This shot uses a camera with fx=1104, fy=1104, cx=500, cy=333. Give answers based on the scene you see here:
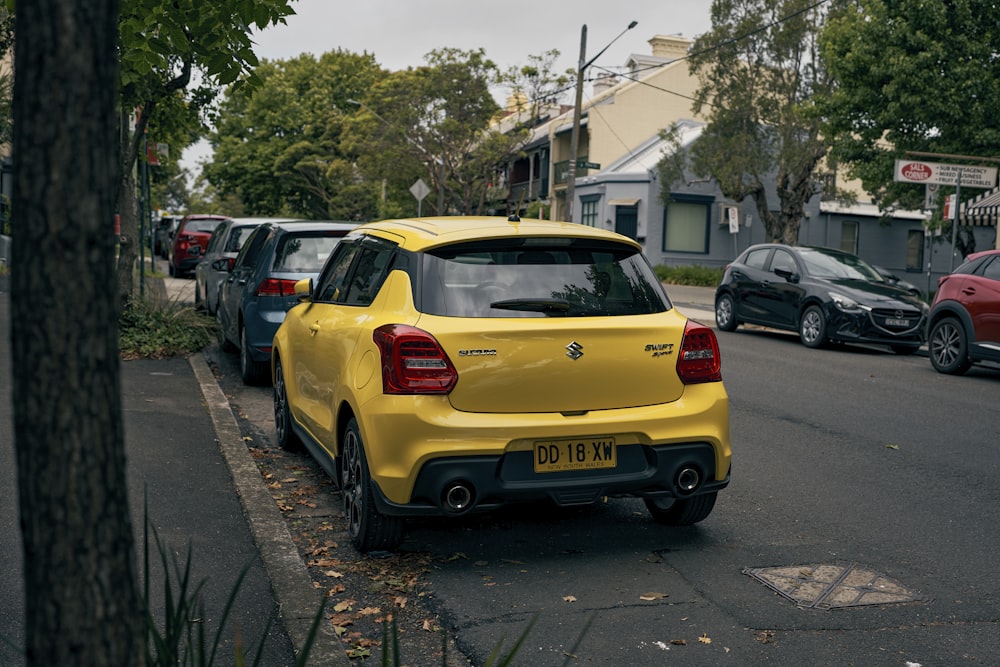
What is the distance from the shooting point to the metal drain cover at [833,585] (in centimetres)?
488

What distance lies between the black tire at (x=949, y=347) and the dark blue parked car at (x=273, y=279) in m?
7.49

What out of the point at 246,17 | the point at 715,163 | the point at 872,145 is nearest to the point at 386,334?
the point at 246,17

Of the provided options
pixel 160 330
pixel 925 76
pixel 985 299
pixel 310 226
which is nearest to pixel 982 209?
pixel 925 76

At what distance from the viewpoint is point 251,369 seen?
36.1ft

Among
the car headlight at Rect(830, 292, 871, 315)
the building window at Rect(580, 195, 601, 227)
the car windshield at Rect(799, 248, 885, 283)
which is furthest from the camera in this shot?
the building window at Rect(580, 195, 601, 227)

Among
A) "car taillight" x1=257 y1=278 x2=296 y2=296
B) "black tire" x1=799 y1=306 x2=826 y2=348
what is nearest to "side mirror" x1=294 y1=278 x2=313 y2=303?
"car taillight" x1=257 y1=278 x2=296 y2=296

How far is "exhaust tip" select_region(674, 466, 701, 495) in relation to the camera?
17.7 ft

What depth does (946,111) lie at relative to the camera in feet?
78.2

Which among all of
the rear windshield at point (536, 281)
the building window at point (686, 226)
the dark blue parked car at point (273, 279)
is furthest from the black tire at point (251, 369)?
the building window at point (686, 226)

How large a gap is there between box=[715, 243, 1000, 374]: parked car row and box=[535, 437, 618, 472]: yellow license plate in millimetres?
9145

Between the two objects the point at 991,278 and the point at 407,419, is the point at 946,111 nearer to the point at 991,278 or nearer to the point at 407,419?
the point at 991,278

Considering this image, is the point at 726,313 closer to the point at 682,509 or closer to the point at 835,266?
the point at 835,266

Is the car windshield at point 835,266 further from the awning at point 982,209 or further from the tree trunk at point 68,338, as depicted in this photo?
the tree trunk at point 68,338

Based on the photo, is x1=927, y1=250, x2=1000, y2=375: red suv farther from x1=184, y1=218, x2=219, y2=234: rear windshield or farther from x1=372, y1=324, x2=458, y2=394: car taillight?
x1=184, y1=218, x2=219, y2=234: rear windshield
